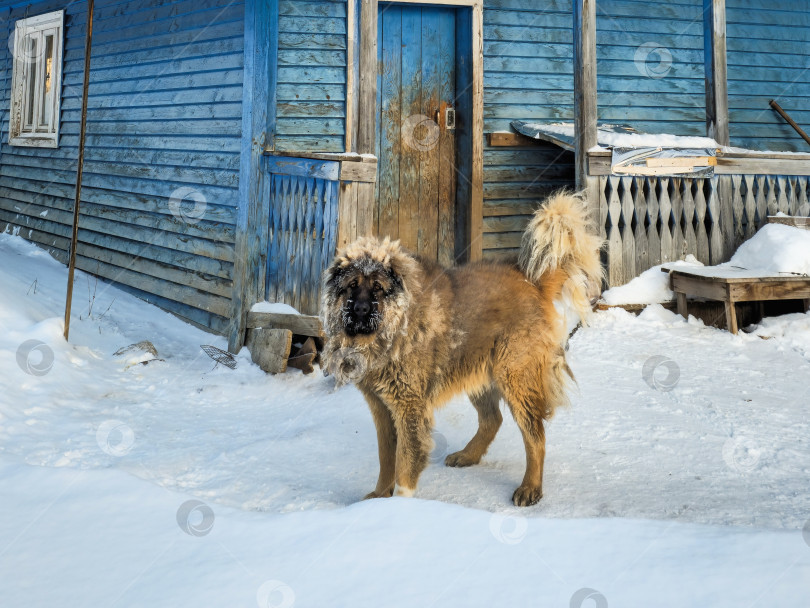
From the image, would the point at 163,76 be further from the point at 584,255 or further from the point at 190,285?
the point at 584,255

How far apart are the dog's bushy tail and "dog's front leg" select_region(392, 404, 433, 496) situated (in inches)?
41.0

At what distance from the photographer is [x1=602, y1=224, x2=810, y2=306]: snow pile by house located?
6688 mm

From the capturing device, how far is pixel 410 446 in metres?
3.66

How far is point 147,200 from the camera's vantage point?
29.6 ft

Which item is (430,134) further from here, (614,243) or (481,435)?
(481,435)

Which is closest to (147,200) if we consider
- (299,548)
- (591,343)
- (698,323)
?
(591,343)

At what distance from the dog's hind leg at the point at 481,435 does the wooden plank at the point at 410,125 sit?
158 inches

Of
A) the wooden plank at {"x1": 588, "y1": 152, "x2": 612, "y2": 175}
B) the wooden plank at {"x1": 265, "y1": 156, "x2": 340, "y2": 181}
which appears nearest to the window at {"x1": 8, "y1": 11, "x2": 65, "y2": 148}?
the wooden plank at {"x1": 265, "y1": 156, "x2": 340, "y2": 181}

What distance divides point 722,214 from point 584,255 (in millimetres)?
4166

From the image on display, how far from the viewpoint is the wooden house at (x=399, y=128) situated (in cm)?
699

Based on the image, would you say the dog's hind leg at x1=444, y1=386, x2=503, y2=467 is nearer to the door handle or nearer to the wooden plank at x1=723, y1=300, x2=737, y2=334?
the wooden plank at x1=723, y1=300, x2=737, y2=334

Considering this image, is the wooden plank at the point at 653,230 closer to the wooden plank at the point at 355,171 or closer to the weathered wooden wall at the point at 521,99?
the weathered wooden wall at the point at 521,99

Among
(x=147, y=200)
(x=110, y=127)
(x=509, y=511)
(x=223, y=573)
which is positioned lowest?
(x=509, y=511)

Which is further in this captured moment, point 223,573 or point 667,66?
point 667,66
